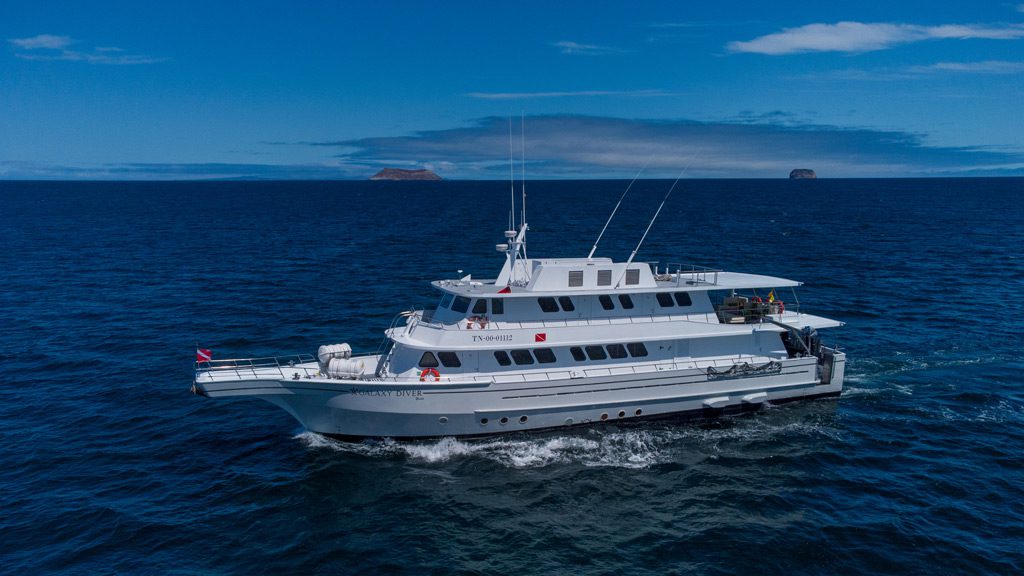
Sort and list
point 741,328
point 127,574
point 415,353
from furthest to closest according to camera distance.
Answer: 1. point 741,328
2. point 415,353
3. point 127,574

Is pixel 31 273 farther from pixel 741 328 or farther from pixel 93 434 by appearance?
pixel 741 328

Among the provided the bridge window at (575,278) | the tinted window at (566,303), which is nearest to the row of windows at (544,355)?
the tinted window at (566,303)

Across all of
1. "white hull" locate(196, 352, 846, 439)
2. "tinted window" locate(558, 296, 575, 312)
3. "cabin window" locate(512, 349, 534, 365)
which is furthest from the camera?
"tinted window" locate(558, 296, 575, 312)

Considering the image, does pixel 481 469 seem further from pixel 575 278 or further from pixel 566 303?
pixel 575 278

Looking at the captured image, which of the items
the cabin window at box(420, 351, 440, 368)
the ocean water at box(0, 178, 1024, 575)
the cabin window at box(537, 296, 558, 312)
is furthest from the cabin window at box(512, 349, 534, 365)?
the cabin window at box(420, 351, 440, 368)

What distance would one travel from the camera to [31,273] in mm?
48062

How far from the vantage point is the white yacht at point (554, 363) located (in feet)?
67.3

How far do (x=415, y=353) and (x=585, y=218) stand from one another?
261 feet

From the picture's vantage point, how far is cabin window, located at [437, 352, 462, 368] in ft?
70.2

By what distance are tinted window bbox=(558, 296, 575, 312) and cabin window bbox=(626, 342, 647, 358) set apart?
2500 mm

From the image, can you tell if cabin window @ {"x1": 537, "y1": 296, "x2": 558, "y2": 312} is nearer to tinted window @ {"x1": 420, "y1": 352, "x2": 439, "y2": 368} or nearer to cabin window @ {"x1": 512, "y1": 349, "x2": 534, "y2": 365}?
cabin window @ {"x1": 512, "y1": 349, "x2": 534, "y2": 365}

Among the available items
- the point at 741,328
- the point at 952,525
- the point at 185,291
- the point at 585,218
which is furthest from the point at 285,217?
the point at 952,525

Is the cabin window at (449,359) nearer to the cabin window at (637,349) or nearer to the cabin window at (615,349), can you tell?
the cabin window at (615,349)

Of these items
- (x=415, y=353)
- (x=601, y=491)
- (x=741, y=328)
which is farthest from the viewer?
(x=741, y=328)
